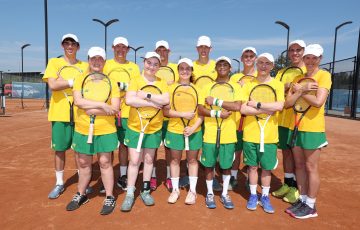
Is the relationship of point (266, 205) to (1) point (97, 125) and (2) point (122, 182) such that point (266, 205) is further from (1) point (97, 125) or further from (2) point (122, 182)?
(1) point (97, 125)

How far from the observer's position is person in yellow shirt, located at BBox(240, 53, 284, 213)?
4.47 metres

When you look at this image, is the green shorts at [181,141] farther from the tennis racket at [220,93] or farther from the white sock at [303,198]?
the white sock at [303,198]

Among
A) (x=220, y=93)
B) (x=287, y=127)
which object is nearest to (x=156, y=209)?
(x=220, y=93)

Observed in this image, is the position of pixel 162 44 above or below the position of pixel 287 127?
above

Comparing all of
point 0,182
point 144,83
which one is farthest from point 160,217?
point 0,182

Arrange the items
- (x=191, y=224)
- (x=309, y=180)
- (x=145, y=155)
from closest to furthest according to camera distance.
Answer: (x=191, y=224) < (x=309, y=180) < (x=145, y=155)

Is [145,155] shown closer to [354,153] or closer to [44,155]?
[44,155]

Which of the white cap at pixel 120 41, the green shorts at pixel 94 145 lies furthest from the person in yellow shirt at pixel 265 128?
the white cap at pixel 120 41

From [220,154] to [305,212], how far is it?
1.58 m

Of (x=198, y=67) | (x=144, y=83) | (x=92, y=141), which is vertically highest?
(x=198, y=67)

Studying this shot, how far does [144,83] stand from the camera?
184 inches

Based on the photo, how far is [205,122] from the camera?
188 inches

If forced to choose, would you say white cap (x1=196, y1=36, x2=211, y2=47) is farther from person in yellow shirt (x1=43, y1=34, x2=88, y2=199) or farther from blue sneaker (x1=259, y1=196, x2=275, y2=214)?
blue sneaker (x1=259, y1=196, x2=275, y2=214)

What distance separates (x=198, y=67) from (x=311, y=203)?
320cm
